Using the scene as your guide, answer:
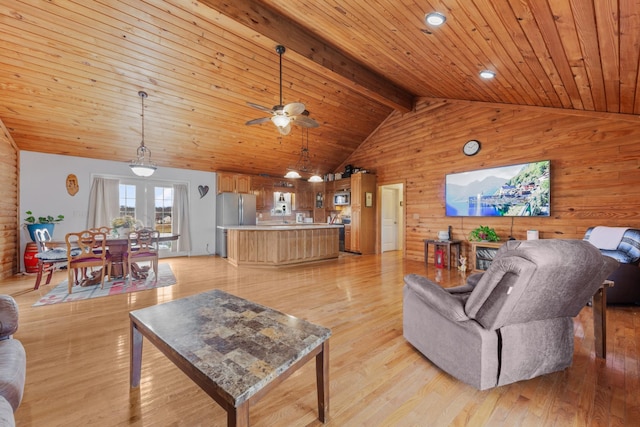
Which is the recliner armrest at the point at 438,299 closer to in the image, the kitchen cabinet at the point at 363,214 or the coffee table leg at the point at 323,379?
the coffee table leg at the point at 323,379

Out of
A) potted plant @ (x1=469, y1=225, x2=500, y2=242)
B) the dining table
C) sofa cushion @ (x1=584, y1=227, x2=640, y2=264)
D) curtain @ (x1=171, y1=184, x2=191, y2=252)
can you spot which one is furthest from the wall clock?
curtain @ (x1=171, y1=184, x2=191, y2=252)

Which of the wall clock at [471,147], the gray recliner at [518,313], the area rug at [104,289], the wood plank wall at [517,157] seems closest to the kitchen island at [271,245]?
the area rug at [104,289]

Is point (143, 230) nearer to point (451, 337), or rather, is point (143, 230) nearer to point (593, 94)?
point (451, 337)

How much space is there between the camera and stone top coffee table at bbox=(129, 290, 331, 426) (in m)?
1.08

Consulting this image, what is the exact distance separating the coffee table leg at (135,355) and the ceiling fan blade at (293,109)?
273 centimetres

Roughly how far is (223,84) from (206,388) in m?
5.11

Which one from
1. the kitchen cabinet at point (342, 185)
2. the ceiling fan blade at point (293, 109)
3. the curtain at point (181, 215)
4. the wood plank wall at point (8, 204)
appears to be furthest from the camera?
the kitchen cabinet at point (342, 185)

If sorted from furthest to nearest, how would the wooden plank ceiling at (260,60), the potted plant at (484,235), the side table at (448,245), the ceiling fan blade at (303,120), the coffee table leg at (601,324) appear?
1. the side table at (448,245)
2. the potted plant at (484,235)
3. the ceiling fan blade at (303,120)
4. the wooden plank ceiling at (260,60)
5. the coffee table leg at (601,324)

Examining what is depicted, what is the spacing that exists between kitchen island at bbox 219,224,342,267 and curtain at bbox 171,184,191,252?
6.24 feet

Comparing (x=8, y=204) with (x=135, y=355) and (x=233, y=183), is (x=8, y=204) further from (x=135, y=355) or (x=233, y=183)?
(x=135, y=355)

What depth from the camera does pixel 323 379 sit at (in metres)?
1.54

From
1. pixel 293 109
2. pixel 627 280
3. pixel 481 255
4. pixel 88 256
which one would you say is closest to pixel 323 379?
pixel 293 109

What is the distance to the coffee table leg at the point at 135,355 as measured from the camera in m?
1.82

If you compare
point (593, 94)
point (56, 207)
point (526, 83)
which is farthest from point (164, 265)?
point (593, 94)
